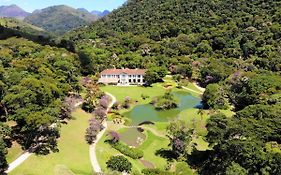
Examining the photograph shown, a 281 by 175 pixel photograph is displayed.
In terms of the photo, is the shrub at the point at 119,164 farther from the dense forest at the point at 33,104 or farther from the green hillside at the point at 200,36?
the green hillside at the point at 200,36

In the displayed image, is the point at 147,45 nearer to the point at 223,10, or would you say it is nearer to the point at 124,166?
the point at 223,10

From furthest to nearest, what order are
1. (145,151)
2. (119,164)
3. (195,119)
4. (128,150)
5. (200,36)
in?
1. (200,36)
2. (195,119)
3. (145,151)
4. (128,150)
5. (119,164)

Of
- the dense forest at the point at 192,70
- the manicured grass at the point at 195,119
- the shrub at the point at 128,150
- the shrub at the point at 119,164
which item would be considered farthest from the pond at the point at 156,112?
the shrub at the point at 119,164

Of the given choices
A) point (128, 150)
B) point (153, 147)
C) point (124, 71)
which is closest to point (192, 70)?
point (124, 71)

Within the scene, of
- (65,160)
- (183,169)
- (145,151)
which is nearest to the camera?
(65,160)

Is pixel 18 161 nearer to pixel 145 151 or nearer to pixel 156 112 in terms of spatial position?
pixel 145 151

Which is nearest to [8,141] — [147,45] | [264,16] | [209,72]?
[209,72]
